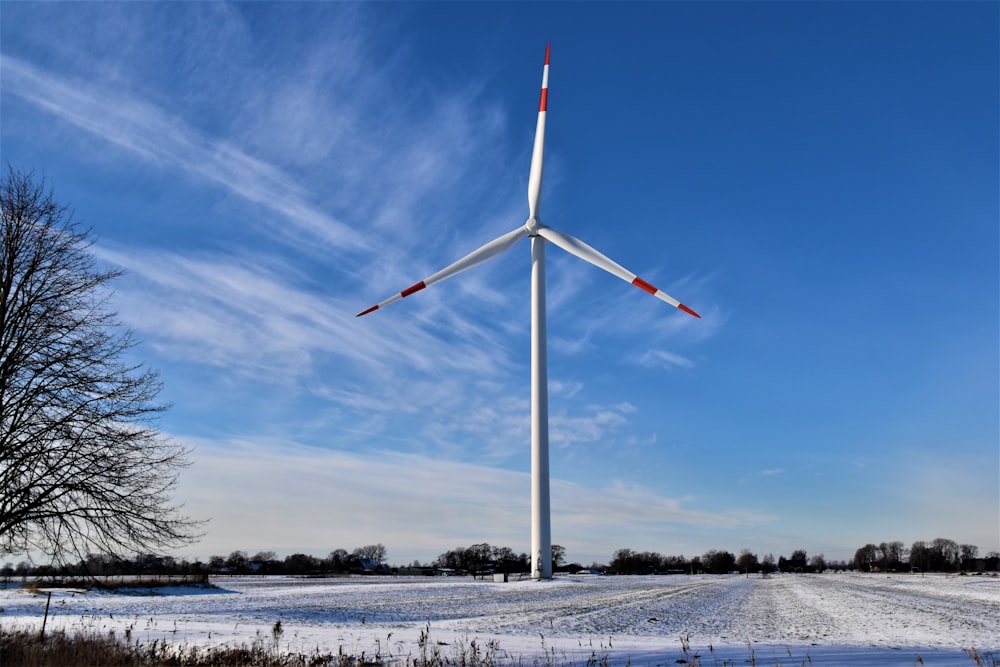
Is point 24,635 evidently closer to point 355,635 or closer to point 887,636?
point 355,635

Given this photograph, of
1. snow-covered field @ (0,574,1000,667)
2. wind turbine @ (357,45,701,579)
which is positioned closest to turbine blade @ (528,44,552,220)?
wind turbine @ (357,45,701,579)

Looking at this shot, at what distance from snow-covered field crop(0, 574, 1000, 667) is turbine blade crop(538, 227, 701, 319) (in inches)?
1045

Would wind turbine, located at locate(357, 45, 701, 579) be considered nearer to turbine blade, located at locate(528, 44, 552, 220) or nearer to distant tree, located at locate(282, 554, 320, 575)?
turbine blade, located at locate(528, 44, 552, 220)

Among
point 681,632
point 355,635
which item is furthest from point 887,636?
point 355,635

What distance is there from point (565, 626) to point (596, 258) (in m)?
43.5

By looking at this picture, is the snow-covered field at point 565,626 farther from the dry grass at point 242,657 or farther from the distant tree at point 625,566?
the distant tree at point 625,566

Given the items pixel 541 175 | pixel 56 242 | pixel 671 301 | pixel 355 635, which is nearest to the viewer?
pixel 355 635

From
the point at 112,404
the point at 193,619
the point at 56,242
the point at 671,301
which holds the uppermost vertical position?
the point at 671,301

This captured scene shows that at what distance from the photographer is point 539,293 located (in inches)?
2712

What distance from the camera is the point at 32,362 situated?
22906 millimetres

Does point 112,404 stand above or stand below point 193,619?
above

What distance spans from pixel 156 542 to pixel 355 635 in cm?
761

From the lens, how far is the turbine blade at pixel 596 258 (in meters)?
61.9

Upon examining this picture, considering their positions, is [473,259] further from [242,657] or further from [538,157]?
[242,657]
